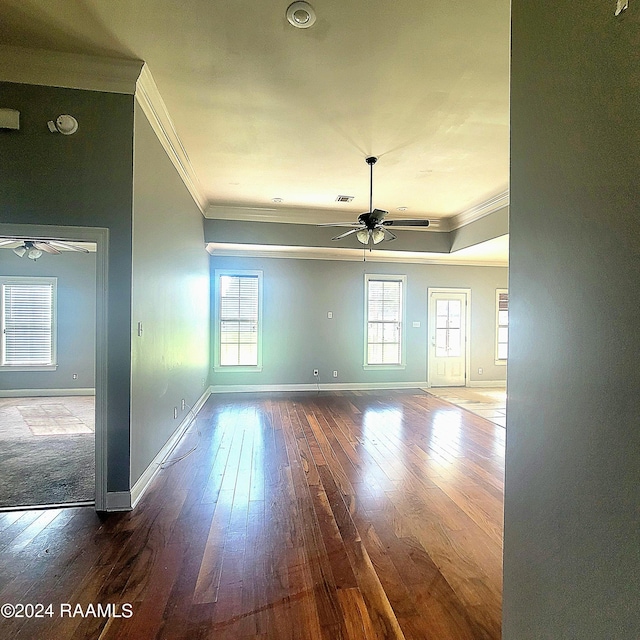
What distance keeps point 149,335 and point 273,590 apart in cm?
211

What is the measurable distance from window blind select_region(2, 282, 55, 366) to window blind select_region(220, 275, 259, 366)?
3093mm

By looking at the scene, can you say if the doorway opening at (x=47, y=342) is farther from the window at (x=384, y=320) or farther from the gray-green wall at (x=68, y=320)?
the window at (x=384, y=320)

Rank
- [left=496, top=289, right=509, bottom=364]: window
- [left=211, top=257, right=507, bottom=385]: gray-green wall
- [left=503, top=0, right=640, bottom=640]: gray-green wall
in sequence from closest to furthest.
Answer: [left=503, top=0, right=640, bottom=640]: gray-green wall, [left=211, top=257, right=507, bottom=385]: gray-green wall, [left=496, top=289, right=509, bottom=364]: window

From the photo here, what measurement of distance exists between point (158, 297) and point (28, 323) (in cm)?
507

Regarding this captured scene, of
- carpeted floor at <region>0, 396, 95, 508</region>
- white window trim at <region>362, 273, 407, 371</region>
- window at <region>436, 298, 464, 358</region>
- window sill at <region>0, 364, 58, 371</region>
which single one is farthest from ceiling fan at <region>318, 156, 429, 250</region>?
window sill at <region>0, 364, 58, 371</region>

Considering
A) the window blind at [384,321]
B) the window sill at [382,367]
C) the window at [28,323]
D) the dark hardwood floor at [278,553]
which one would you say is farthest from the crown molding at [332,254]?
the dark hardwood floor at [278,553]

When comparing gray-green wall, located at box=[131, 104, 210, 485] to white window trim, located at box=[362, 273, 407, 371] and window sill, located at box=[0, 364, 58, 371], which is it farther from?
white window trim, located at box=[362, 273, 407, 371]

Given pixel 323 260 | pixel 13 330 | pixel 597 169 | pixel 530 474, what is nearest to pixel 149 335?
pixel 530 474

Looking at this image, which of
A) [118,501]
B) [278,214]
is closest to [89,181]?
[118,501]

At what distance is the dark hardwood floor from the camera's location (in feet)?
5.33

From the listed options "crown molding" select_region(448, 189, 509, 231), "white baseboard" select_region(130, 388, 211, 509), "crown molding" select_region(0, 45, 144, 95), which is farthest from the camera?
"crown molding" select_region(448, 189, 509, 231)

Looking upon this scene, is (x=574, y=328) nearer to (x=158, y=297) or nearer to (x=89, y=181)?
(x=89, y=181)

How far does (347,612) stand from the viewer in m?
1.67

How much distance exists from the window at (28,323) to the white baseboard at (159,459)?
356 centimetres
